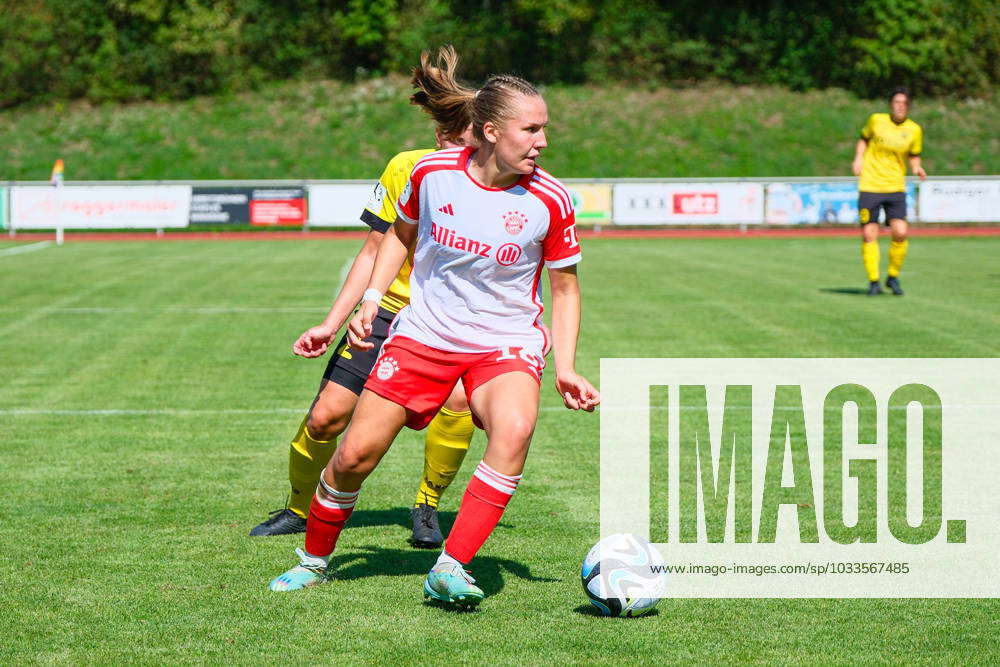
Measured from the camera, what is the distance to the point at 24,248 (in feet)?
86.3

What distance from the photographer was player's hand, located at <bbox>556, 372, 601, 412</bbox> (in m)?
4.48

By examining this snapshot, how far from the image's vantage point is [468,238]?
15.0 ft

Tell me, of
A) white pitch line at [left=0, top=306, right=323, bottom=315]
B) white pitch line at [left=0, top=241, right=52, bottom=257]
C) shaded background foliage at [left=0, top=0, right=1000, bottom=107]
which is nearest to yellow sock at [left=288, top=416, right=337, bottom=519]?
white pitch line at [left=0, top=306, right=323, bottom=315]

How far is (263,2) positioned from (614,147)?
2098 centimetres

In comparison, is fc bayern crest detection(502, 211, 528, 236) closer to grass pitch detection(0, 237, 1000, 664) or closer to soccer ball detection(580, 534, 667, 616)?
soccer ball detection(580, 534, 667, 616)

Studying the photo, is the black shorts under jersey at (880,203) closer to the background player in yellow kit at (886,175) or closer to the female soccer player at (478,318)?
the background player in yellow kit at (886,175)

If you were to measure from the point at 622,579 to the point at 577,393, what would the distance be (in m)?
0.68

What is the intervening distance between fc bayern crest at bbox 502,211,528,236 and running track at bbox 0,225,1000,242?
2655cm

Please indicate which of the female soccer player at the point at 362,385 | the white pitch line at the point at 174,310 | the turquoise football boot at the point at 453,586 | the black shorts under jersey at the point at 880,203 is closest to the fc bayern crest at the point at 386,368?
the female soccer player at the point at 362,385

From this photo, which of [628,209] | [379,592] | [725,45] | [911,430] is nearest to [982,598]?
[379,592]

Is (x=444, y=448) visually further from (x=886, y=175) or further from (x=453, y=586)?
(x=886, y=175)

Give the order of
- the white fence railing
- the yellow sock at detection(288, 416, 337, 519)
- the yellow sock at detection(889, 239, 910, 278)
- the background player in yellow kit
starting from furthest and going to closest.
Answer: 1. the white fence railing
2. the background player in yellow kit
3. the yellow sock at detection(889, 239, 910, 278)
4. the yellow sock at detection(288, 416, 337, 519)

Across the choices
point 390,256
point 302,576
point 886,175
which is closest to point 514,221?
point 390,256

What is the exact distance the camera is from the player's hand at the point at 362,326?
4691 millimetres
